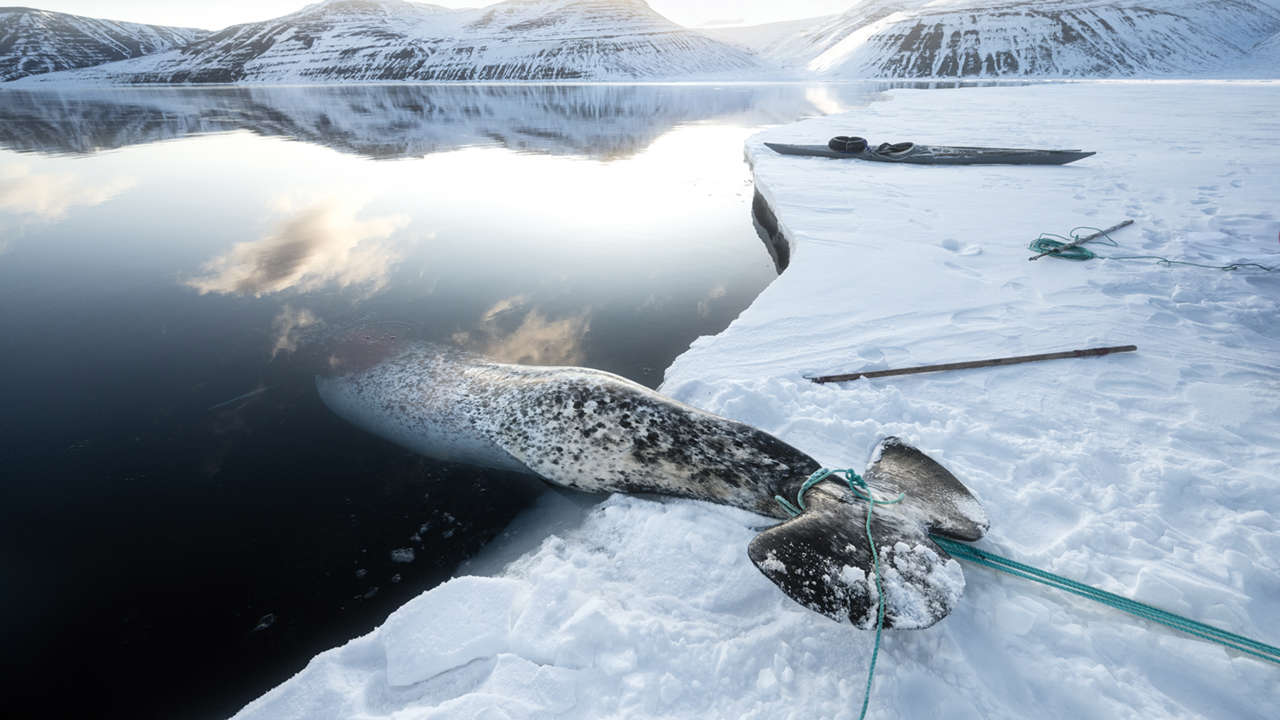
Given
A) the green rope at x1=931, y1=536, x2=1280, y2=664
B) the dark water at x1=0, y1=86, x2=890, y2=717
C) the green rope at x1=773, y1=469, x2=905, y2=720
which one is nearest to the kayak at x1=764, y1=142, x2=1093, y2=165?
the dark water at x1=0, y1=86, x2=890, y2=717

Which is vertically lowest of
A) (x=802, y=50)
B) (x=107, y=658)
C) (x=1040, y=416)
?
(x=107, y=658)

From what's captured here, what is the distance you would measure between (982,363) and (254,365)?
8186 millimetres

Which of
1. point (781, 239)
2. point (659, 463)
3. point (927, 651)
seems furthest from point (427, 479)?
point (781, 239)

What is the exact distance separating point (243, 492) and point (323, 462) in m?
0.64

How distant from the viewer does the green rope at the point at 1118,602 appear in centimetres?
251

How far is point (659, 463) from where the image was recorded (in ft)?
13.9

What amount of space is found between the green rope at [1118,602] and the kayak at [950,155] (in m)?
13.9

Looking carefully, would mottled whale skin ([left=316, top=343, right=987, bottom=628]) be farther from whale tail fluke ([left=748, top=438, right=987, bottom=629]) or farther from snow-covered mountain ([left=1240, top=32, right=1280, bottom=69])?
snow-covered mountain ([left=1240, top=32, right=1280, bottom=69])

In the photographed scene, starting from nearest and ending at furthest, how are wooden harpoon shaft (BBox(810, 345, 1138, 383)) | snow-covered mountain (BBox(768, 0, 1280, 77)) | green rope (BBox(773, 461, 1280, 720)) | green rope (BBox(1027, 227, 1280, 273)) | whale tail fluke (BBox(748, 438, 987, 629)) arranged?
green rope (BBox(773, 461, 1280, 720)), whale tail fluke (BBox(748, 438, 987, 629)), wooden harpoon shaft (BBox(810, 345, 1138, 383)), green rope (BBox(1027, 227, 1280, 273)), snow-covered mountain (BBox(768, 0, 1280, 77))

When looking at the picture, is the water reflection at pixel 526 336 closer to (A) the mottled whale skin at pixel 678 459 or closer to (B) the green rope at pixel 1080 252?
(A) the mottled whale skin at pixel 678 459

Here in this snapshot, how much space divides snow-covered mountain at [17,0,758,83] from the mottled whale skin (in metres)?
140

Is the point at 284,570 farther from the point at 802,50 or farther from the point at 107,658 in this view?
the point at 802,50

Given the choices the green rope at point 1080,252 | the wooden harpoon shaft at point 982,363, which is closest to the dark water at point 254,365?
the wooden harpoon shaft at point 982,363

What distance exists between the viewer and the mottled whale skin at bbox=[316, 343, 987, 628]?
2809 mm
